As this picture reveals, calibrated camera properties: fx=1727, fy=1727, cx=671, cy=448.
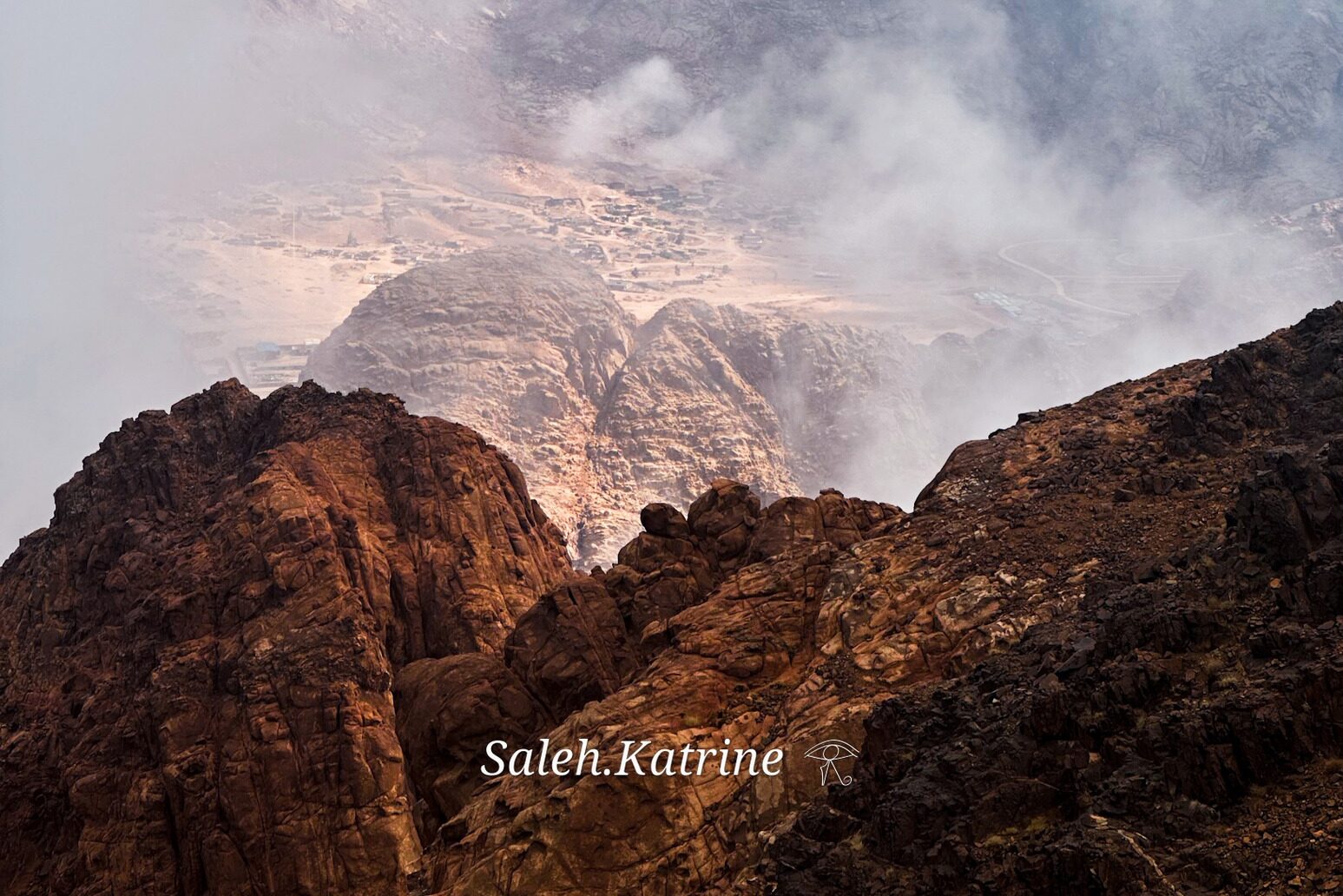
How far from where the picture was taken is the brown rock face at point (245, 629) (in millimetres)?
55969

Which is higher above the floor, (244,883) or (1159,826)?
(244,883)

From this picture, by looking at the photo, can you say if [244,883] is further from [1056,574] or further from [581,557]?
[581,557]

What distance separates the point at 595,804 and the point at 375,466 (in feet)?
95.2

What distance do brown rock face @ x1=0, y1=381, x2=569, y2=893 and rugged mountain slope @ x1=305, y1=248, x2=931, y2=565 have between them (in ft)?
208

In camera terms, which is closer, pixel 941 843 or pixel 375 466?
pixel 941 843

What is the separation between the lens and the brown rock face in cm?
5597

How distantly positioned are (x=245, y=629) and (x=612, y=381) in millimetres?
103629

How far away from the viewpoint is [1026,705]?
38.8 metres

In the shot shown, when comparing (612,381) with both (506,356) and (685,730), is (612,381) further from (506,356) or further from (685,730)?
(685,730)

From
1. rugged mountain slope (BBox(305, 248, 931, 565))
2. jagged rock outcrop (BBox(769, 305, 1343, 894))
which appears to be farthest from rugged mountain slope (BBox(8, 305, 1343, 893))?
rugged mountain slope (BBox(305, 248, 931, 565))

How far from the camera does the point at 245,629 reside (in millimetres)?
61094

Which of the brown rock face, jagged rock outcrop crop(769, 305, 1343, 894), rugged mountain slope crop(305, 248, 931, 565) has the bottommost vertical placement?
jagged rock outcrop crop(769, 305, 1343, 894)

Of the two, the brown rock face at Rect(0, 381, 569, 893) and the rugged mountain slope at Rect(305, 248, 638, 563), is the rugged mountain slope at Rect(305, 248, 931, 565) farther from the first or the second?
the brown rock face at Rect(0, 381, 569, 893)

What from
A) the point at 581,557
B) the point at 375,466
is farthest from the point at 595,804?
the point at 581,557
